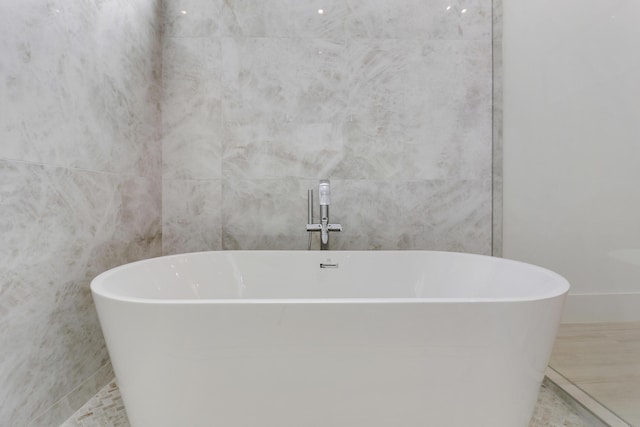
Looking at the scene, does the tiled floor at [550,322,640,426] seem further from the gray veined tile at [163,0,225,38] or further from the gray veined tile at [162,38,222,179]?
the gray veined tile at [163,0,225,38]

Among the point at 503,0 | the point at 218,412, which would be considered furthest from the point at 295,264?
the point at 503,0

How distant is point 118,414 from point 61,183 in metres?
0.80

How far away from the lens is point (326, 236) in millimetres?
1597

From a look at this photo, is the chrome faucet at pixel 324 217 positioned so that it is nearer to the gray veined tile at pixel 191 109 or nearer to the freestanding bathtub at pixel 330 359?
the gray veined tile at pixel 191 109

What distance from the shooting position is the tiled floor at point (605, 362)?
1.11m

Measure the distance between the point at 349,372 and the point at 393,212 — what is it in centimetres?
110

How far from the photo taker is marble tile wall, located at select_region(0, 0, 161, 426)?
922mm

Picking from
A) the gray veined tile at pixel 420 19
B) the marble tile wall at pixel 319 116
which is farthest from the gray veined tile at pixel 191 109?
the gray veined tile at pixel 420 19

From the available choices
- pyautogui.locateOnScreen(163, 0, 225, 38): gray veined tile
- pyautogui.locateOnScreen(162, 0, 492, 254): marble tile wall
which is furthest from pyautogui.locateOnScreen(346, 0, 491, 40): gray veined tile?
pyautogui.locateOnScreen(163, 0, 225, 38): gray veined tile

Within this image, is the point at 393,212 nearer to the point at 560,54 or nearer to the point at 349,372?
the point at 560,54

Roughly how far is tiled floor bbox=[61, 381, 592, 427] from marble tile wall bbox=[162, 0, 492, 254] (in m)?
0.74

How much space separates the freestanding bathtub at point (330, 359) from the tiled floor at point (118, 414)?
0.35 m

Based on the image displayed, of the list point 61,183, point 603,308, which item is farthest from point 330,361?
point 603,308

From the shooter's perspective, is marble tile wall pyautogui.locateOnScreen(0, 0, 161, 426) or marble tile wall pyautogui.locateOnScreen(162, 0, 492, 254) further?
marble tile wall pyautogui.locateOnScreen(162, 0, 492, 254)
